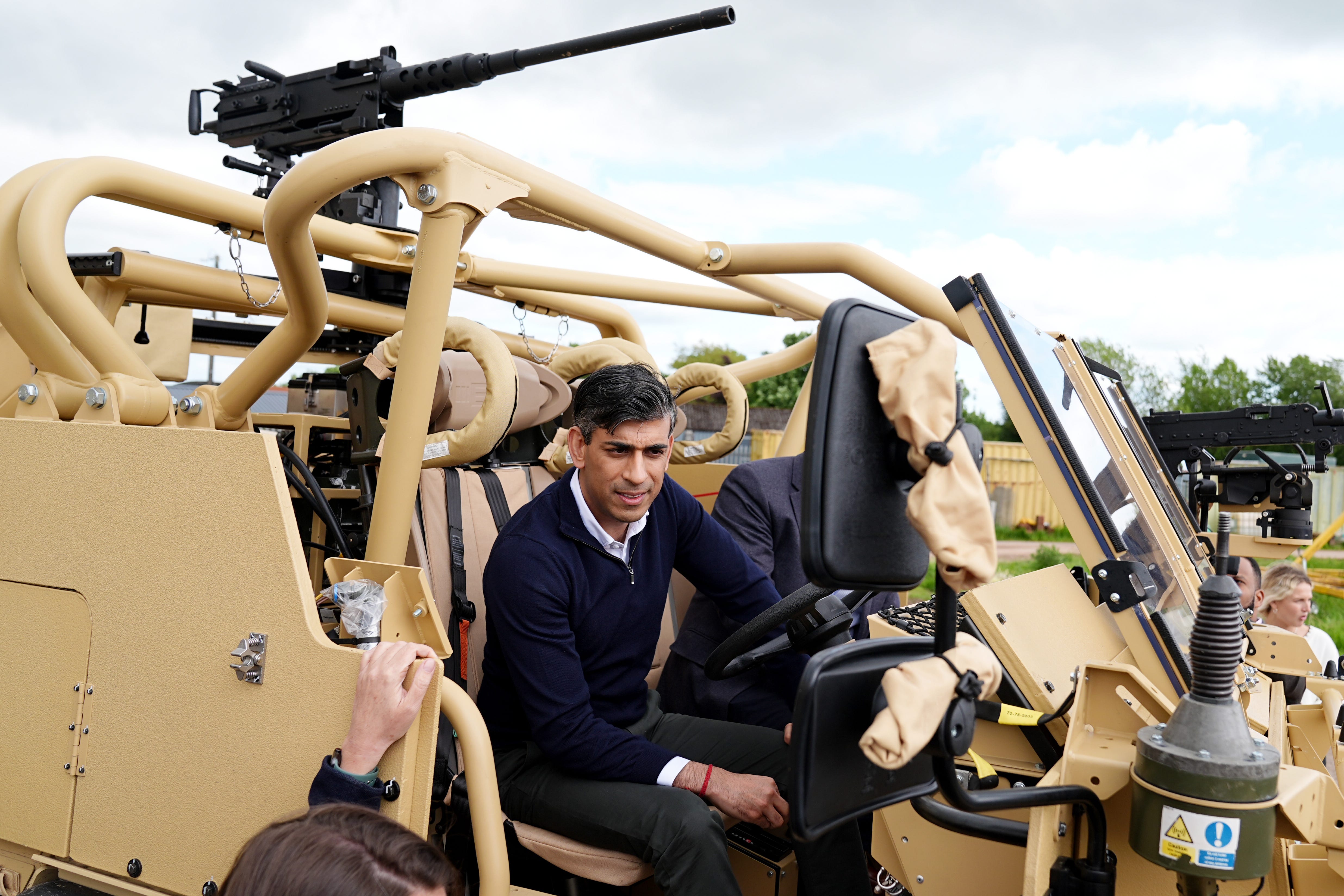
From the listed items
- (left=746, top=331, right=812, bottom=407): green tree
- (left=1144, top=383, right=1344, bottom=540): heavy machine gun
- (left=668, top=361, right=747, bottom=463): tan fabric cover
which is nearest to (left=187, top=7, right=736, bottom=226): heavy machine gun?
(left=668, top=361, right=747, bottom=463): tan fabric cover

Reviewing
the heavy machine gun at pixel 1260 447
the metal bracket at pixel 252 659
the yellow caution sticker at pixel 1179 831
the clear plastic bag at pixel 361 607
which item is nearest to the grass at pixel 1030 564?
the heavy machine gun at pixel 1260 447

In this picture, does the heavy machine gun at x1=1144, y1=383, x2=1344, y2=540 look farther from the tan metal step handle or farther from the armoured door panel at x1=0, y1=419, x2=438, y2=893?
the armoured door panel at x1=0, y1=419, x2=438, y2=893

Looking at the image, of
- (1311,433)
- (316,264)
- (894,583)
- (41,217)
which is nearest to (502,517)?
(316,264)

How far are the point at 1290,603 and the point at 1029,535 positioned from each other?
16.7 meters

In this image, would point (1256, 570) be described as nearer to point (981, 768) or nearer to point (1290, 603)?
point (1290, 603)

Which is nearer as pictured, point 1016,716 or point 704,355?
point 1016,716

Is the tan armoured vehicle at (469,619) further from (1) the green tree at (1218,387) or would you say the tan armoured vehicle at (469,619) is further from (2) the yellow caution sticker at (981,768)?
(1) the green tree at (1218,387)

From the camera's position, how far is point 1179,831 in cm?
122

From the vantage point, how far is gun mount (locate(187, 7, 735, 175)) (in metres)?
4.68

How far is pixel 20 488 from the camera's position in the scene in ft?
7.04

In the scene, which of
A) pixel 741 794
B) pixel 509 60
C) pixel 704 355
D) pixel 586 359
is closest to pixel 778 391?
pixel 704 355

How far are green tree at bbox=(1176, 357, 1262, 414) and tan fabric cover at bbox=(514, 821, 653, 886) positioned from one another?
106ft

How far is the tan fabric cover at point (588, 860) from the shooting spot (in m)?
2.12

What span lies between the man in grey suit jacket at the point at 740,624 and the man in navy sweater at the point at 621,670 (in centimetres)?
14
